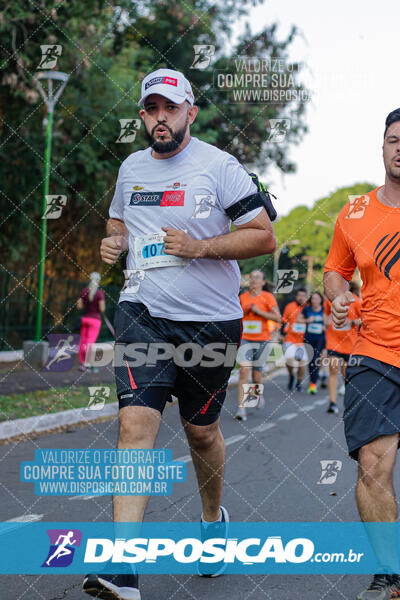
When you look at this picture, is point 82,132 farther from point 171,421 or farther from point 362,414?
point 362,414

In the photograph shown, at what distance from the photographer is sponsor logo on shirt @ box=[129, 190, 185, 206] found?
366cm

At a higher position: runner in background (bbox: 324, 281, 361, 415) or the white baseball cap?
the white baseball cap

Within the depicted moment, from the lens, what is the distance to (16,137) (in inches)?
679

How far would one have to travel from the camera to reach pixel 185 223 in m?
3.67

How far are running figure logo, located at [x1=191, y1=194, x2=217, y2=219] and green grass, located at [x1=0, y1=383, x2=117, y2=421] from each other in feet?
18.6

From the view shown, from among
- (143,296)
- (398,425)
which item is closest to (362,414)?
(398,425)

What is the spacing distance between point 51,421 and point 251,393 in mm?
3566

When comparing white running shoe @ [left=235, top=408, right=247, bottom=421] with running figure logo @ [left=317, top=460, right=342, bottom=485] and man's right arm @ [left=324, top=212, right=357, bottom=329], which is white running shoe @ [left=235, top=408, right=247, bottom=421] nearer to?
running figure logo @ [left=317, top=460, right=342, bottom=485]

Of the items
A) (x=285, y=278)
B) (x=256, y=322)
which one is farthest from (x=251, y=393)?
(x=285, y=278)

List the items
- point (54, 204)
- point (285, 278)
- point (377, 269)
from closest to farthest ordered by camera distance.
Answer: point (377, 269) → point (285, 278) → point (54, 204)

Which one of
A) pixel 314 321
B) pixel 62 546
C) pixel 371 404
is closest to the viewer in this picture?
pixel 371 404

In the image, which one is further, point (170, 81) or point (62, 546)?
point (62, 546)

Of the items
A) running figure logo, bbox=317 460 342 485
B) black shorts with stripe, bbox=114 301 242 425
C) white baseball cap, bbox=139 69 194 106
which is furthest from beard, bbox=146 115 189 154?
running figure logo, bbox=317 460 342 485

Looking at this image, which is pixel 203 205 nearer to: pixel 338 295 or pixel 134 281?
pixel 134 281
